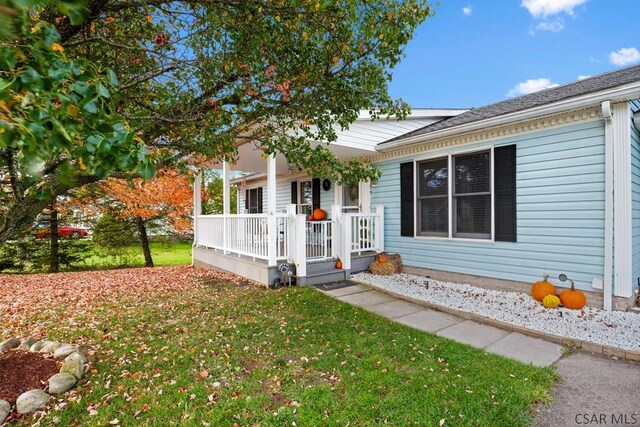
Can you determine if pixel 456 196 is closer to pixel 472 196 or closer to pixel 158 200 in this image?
pixel 472 196

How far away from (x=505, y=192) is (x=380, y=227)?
2934 millimetres

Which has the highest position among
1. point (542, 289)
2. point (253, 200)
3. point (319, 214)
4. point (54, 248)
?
point (253, 200)

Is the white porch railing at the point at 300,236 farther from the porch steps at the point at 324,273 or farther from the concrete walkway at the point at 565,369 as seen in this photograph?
the concrete walkway at the point at 565,369

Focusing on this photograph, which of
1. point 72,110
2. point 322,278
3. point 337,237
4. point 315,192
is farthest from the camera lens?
point 315,192

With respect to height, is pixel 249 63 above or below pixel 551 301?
above

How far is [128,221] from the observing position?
1113 cm

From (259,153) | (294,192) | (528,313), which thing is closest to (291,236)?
(259,153)

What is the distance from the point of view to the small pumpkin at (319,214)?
390 inches

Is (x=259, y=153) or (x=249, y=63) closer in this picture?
(x=249, y=63)

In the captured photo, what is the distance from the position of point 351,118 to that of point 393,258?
168 inches

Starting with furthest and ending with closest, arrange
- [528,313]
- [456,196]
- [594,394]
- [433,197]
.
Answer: [433,197] → [456,196] → [528,313] → [594,394]

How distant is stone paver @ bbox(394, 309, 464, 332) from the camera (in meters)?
4.25

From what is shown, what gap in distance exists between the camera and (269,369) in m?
3.08

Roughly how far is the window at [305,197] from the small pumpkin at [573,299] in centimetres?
740
